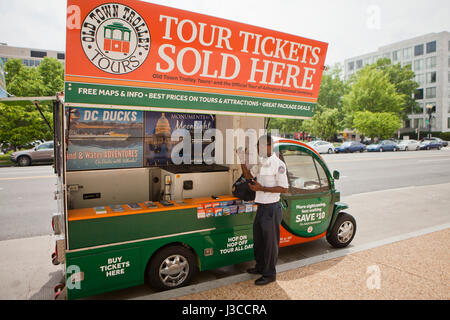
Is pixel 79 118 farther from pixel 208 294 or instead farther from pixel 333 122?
pixel 333 122

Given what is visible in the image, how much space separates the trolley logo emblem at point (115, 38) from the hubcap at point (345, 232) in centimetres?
436

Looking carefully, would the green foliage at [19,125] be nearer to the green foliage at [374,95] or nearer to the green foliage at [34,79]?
the green foliage at [34,79]

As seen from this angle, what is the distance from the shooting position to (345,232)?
18.0ft

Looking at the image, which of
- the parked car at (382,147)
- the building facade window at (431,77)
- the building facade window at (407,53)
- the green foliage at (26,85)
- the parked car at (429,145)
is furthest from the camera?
the building facade window at (407,53)

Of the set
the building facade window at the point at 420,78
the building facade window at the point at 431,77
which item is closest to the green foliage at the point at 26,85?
the building facade window at the point at 431,77

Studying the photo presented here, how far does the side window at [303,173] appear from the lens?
475 centimetres

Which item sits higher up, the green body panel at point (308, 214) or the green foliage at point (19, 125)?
the green foliage at point (19, 125)

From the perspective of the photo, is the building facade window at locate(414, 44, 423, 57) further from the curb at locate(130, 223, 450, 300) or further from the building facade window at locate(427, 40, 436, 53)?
the curb at locate(130, 223, 450, 300)

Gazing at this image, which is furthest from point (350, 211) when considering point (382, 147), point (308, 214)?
point (382, 147)

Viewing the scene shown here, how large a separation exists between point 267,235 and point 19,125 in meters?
25.0

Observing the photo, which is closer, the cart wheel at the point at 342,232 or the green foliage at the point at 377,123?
the cart wheel at the point at 342,232

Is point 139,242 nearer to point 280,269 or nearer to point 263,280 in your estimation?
point 263,280

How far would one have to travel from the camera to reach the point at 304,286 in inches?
153
